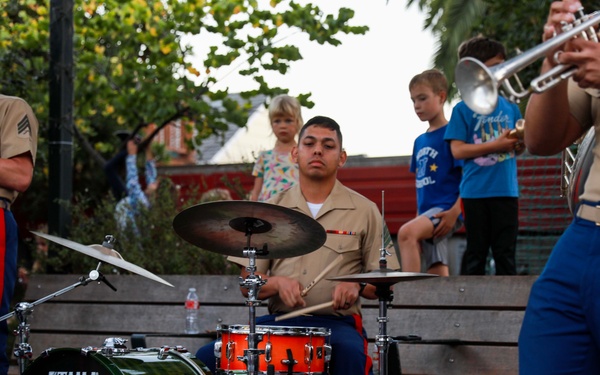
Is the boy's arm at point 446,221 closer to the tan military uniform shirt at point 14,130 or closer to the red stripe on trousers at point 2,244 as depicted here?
the tan military uniform shirt at point 14,130

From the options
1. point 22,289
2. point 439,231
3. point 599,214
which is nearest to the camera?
point 599,214

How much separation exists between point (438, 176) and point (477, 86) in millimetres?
4347

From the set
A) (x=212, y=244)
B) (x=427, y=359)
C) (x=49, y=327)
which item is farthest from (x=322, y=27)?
(x=212, y=244)

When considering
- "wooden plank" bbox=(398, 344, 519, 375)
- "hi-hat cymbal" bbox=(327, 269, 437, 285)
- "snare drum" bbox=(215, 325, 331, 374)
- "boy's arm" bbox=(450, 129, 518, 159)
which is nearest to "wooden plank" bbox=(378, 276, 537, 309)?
"wooden plank" bbox=(398, 344, 519, 375)

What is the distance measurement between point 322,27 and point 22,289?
5878 millimetres

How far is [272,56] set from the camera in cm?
1505

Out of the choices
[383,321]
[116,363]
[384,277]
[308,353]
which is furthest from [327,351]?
[116,363]

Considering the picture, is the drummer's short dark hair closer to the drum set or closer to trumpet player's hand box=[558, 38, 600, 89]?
the drum set

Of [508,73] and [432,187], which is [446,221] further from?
[508,73]

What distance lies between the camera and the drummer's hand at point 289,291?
5023 millimetres

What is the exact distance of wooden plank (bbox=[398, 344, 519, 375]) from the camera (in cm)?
607

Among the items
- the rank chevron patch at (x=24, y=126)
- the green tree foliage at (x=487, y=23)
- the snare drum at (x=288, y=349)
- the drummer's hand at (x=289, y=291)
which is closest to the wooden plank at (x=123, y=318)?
the drummer's hand at (x=289, y=291)

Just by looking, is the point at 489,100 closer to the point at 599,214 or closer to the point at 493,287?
the point at 599,214

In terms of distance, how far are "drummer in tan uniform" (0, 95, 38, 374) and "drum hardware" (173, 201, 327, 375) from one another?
93cm
